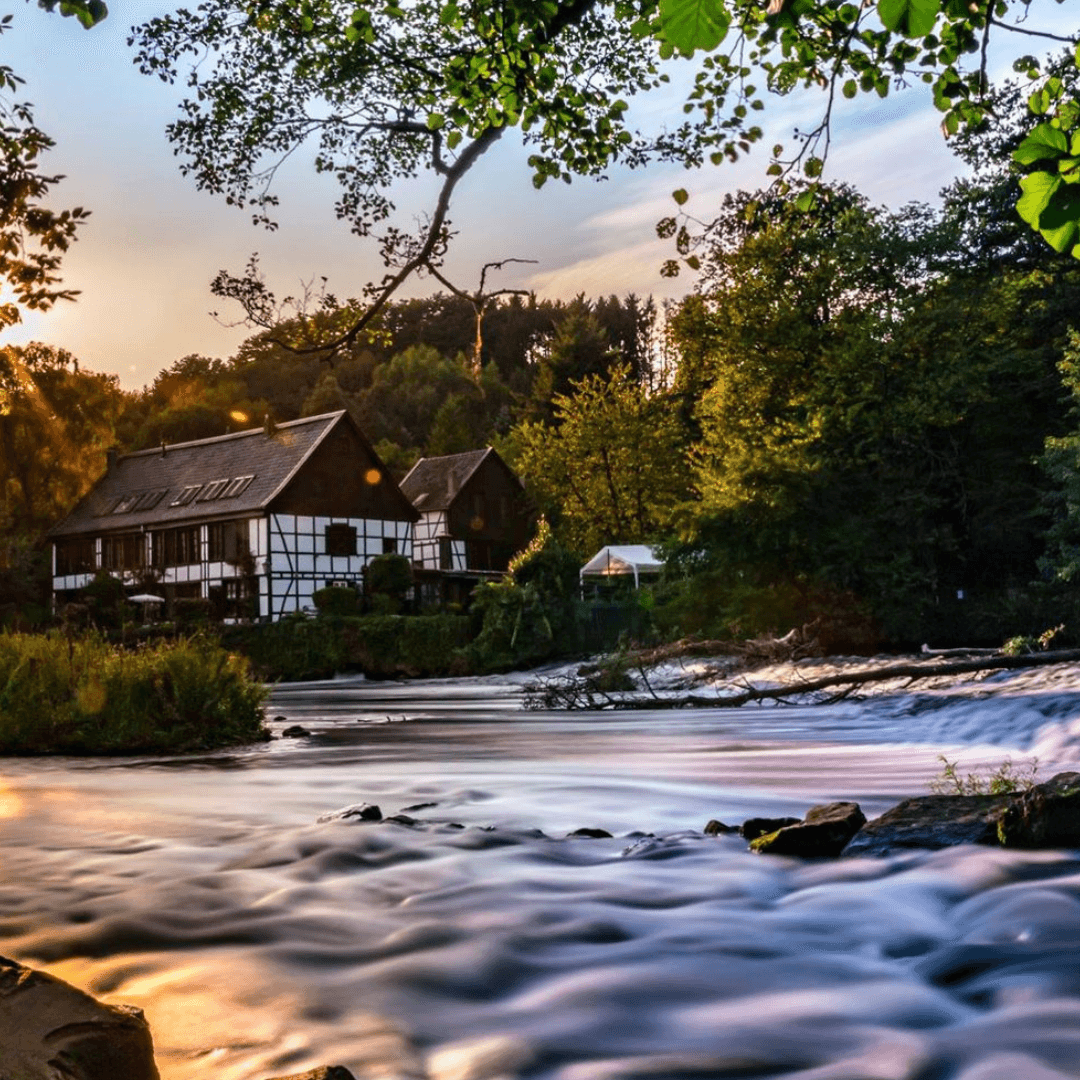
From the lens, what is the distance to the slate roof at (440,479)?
64500 millimetres

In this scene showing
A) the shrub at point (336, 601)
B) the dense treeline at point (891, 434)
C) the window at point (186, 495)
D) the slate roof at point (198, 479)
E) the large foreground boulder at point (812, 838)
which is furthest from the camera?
the window at point (186, 495)

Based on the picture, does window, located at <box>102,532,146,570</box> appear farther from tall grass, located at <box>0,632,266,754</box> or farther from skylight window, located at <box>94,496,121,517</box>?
tall grass, located at <box>0,632,266,754</box>

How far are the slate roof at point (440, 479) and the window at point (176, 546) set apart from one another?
40.2 feet

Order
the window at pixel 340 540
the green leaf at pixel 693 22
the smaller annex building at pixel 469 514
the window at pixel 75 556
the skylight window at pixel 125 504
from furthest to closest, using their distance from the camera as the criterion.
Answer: the smaller annex building at pixel 469 514 → the window at pixel 75 556 → the skylight window at pixel 125 504 → the window at pixel 340 540 → the green leaf at pixel 693 22

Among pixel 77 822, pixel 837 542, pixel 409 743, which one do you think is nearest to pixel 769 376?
pixel 837 542

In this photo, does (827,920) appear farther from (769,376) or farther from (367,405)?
(367,405)

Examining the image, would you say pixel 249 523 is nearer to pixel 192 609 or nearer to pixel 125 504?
pixel 192 609

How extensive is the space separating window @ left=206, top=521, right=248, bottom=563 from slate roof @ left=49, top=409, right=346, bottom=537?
559 mm

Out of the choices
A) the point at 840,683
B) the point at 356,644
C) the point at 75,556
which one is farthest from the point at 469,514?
the point at 840,683

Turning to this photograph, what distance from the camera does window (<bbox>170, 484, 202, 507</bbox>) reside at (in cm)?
5722

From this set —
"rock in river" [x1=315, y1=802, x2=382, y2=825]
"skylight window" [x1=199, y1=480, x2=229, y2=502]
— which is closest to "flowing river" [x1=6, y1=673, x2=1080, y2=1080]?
"rock in river" [x1=315, y1=802, x2=382, y2=825]

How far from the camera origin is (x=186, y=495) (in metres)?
57.7

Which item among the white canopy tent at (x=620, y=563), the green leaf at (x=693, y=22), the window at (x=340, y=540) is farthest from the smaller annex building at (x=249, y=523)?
the green leaf at (x=693, y=22)

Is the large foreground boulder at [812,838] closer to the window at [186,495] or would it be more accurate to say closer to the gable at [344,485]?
the gable at [344,485]
